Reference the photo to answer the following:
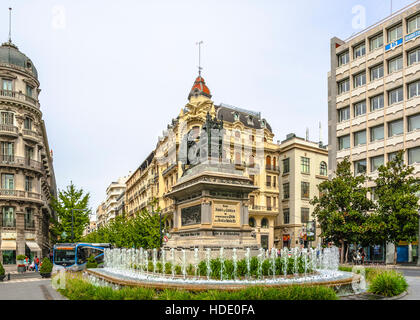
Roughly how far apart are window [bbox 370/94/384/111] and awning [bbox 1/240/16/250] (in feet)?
Answer: 139

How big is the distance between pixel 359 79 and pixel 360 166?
33.9 ft

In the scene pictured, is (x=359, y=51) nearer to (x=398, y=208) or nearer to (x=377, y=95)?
(x=377, y=95)

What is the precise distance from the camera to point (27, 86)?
2012 inches

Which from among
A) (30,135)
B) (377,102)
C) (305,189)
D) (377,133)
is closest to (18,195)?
(30,135)

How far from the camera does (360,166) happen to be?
162ft

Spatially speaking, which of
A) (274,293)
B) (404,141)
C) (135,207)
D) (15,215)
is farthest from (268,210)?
(274,293)

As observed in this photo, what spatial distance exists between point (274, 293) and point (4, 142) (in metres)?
44.2

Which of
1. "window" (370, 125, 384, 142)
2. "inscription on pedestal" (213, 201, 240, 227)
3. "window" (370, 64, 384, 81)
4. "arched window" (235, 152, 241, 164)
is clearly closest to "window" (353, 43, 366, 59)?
"window" (370, 64, 384, 81)

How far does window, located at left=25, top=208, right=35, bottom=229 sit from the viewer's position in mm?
49359

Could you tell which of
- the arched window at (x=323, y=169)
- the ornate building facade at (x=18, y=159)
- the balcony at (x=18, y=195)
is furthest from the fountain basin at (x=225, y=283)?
the arched window at (x=323, y=169)

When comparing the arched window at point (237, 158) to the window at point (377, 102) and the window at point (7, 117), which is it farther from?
the window at point (7, 117)

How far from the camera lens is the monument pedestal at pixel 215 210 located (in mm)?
20609
